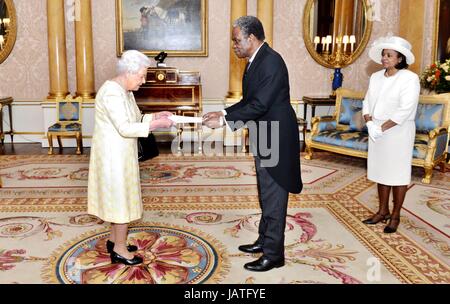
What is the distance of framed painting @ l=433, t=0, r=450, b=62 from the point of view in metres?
7.55

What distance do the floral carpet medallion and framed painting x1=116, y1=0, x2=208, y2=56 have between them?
5296 mm

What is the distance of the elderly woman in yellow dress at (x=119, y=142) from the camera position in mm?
2930

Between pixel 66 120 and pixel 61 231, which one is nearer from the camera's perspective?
pixel 61 231

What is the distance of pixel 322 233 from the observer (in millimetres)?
4023

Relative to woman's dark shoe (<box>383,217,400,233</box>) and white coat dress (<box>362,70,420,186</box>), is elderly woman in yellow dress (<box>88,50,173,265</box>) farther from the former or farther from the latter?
woman's dark shoe (<box>383,217,400,233</box>)

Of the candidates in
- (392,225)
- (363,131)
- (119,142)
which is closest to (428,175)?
(363,131)

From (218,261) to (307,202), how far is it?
1837 mm

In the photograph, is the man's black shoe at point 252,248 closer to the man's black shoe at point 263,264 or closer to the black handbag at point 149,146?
the man's black shoe at point 263,264

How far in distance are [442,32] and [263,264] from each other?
628 centimetres

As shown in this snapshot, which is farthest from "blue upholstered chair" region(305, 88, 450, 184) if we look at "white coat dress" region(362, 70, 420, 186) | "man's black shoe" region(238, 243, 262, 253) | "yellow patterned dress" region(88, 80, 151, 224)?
"yellow patterned dress" region(88, 80, 151, 224)

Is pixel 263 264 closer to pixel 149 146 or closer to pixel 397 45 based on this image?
pixel 149 146

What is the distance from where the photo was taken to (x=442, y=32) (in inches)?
301

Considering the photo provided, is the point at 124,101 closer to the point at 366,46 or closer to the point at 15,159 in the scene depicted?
the point at 15,159

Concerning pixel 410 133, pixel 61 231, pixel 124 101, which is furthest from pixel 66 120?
pixel 410 133
